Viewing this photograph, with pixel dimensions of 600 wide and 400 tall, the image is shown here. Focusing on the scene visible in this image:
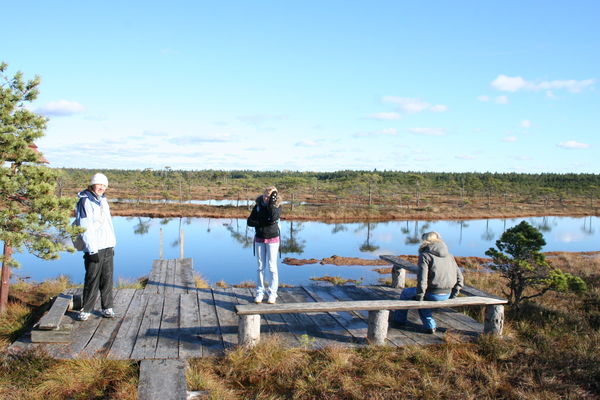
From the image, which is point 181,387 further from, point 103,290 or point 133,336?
point 103,290

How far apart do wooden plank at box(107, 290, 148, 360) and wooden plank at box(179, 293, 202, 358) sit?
1.57 feet

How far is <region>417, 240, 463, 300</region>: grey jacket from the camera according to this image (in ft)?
16.0

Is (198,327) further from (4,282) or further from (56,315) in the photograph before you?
(4,282)

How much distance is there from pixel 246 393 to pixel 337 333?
1.53 m

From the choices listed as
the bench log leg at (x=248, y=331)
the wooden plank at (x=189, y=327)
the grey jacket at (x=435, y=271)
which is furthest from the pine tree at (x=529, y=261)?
the wooden plank at (x=189, y=327)

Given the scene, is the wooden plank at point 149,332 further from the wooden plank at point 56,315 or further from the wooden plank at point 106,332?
the wooden plank at point 56,315

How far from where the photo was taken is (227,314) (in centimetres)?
550

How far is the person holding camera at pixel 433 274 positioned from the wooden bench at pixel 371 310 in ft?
0.42

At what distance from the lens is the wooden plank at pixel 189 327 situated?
4.32 metres

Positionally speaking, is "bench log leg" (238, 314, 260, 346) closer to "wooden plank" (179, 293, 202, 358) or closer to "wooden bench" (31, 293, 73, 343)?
"wooden plank" (179, 293, 202, 358)

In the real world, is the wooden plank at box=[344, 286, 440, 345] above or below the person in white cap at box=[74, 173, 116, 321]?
below

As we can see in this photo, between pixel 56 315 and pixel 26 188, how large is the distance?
1.70 m

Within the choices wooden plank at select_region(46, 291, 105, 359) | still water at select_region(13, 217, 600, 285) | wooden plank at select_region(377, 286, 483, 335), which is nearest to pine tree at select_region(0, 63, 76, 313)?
wooden plank at select_region(46, 291, 105, 359)

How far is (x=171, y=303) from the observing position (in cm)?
590
